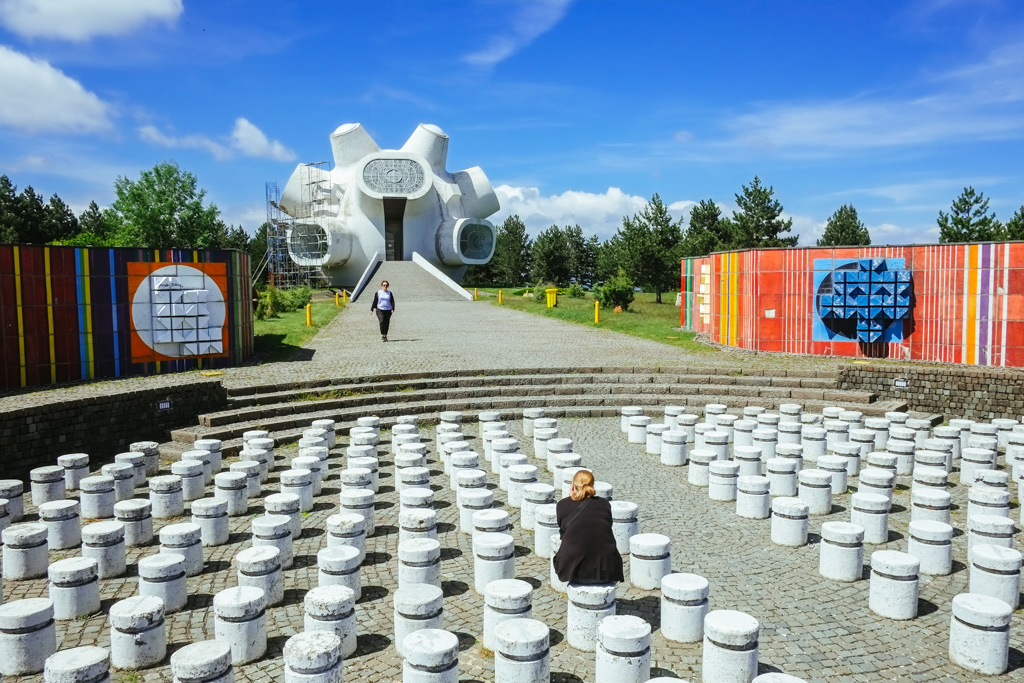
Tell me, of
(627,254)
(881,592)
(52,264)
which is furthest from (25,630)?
(627,254)

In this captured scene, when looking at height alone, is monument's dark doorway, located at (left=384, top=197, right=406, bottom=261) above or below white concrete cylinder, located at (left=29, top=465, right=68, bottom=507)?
above

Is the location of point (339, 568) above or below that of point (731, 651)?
above

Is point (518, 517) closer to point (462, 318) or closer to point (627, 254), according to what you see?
point (462, 318)

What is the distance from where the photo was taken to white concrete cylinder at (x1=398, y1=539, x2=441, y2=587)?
20.6ft

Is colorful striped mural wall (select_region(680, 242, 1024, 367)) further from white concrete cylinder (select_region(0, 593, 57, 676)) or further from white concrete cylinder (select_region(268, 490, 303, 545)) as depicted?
white concrete cylinder (select_region(0, 593, 57, 676))

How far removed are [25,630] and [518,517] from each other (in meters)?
4.78

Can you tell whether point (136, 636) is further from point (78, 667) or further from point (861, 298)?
point (861, 298)

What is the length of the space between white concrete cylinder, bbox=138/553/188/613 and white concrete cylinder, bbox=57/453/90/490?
4.22m

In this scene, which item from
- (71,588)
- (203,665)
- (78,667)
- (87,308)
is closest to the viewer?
(78,667)

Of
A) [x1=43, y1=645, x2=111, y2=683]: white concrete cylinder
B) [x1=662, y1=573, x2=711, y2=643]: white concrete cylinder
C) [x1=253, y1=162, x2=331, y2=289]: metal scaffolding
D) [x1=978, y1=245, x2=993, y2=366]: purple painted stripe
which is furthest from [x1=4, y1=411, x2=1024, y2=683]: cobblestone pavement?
[x1=253, y1=162, x2=331, y2=289]: metal scaffolding

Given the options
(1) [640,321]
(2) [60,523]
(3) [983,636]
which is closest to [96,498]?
(2) [60,523]

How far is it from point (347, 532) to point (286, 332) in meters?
19.5

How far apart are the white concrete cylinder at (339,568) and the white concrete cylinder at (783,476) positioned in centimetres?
541

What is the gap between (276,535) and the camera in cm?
689
